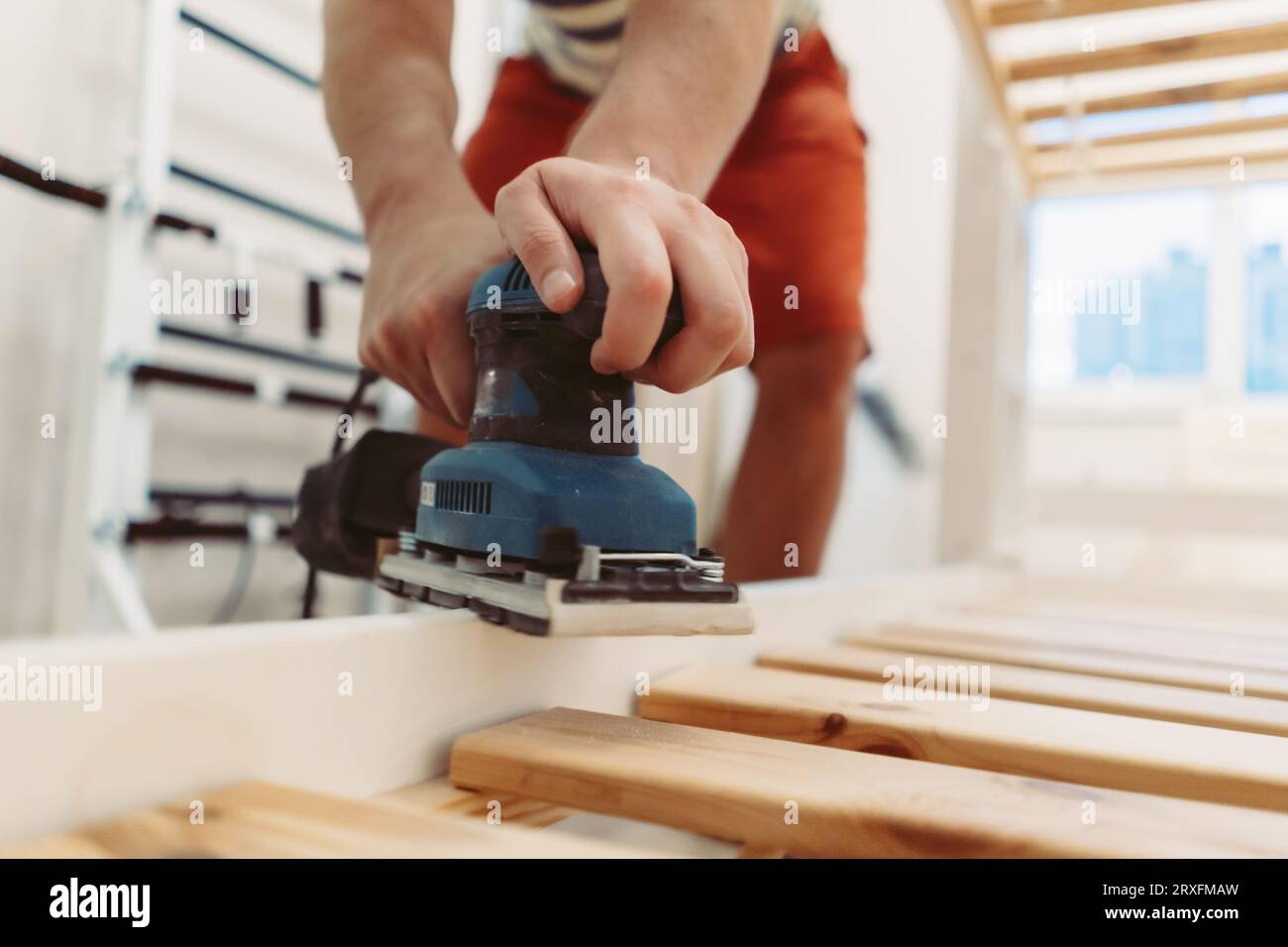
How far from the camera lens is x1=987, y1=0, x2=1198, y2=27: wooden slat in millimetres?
1584

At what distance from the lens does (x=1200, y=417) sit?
331 centimetres

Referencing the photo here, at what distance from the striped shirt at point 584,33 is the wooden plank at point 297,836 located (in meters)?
0.93

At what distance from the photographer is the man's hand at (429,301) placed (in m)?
0.64

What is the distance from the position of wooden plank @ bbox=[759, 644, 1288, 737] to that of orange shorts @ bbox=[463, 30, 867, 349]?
2.00ft

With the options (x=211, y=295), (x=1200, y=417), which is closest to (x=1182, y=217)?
(x=1200, y=417)

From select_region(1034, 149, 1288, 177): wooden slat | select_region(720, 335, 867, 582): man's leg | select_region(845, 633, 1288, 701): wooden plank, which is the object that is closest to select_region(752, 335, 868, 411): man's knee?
select_region(720, 335, 867, 582): man's leg

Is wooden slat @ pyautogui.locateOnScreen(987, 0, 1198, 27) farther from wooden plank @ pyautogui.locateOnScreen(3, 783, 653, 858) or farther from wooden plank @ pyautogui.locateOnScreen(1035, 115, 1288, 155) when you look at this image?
wooden plank @ pyautogui.locateOnScreen(3, 783, 653, 858)

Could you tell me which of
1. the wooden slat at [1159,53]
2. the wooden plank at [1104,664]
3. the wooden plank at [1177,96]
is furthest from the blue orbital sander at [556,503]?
the wooden plank at [1177,96]

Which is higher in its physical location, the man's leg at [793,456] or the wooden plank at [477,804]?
the man's leg at [793,456]

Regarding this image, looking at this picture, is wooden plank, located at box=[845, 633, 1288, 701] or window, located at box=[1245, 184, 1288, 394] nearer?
wooden plank, located at box=[845, 633, 1288, 701]

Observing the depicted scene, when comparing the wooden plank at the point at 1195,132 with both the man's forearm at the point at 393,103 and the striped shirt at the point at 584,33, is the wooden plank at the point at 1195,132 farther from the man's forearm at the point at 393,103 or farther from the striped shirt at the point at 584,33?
the man's forearm at the point at 393,103

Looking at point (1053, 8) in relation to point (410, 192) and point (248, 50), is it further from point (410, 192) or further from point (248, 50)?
point (248, 50)
